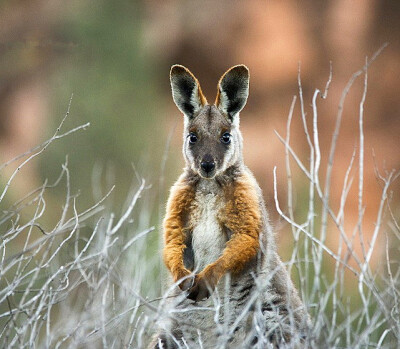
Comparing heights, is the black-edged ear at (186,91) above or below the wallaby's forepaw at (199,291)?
above

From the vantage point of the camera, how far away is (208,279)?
4840 mm

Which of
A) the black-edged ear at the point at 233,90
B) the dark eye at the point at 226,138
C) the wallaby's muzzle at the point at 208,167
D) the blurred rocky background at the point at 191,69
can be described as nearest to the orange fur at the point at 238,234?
the wallaby's muzzle at the point at 208,167

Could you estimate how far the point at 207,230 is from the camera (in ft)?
16.4

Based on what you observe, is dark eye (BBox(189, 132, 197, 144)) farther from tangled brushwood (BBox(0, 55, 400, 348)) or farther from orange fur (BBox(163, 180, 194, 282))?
tangled brushwood (BBox(0, 55, 400, 348))

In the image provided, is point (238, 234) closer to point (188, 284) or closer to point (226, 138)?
point (188, 284)

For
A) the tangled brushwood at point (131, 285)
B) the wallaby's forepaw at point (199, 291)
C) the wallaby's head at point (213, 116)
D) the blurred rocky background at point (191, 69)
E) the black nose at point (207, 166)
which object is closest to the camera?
the tangled brushwood at point (131, 285)

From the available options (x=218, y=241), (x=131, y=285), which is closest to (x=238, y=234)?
(x=218, y=241)

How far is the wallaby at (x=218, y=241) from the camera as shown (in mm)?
4859

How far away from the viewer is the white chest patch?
4973 mm

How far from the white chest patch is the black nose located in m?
0.16

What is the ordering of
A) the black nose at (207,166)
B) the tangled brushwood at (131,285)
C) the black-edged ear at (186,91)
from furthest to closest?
the black-edged ear at (186,91)
the black nose at (207,166)
the tangled brushwood at (131,285)

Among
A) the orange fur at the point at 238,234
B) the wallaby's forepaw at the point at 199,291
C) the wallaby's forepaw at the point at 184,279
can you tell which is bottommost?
the wallaby's forepaw at the point at 199,291

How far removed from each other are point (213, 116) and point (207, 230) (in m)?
0.76

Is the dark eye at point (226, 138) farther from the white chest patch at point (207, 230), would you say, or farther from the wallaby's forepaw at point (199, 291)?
the wallaby's forepaw at point (199, 291)
